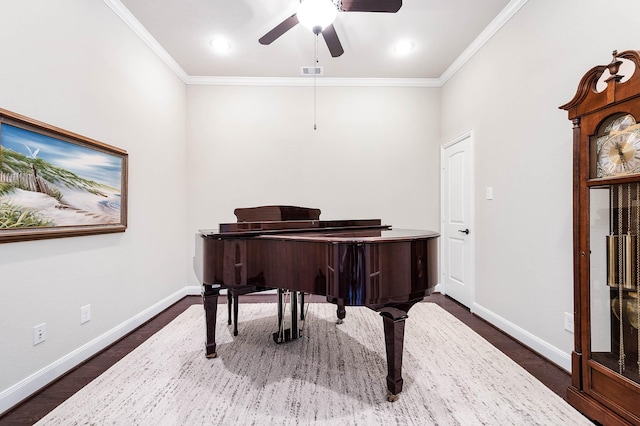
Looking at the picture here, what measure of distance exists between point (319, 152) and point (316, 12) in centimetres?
214

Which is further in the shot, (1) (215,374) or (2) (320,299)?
(2) (320,299)

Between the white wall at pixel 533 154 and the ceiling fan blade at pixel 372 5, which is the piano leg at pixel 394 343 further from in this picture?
the ceiling fan blade at pixel 372 5

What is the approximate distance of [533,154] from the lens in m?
2.28

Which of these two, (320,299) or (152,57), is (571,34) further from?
(152,57)

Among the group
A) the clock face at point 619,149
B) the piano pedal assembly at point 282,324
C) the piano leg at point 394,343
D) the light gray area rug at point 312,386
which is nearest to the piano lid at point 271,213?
the piano pedal assembly at point 282,324

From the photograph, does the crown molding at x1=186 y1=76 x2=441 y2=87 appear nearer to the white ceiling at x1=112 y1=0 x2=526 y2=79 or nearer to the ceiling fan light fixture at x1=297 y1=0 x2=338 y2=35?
the white ceiling at x1=112 y1=0 x2=526 y2=79

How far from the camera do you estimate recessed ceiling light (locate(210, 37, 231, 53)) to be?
9.67 ft

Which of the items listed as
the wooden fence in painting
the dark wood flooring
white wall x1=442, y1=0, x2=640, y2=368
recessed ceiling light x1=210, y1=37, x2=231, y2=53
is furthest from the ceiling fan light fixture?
the dark wood flooring

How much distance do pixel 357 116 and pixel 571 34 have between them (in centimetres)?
231

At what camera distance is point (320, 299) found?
11.7ft

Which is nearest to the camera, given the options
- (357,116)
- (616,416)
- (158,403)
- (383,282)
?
(616,416)

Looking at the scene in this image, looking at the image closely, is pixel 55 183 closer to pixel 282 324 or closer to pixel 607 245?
pixel 282 324

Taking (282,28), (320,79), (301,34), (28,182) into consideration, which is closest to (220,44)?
(301,34)

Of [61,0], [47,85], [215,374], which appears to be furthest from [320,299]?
[61,0]
